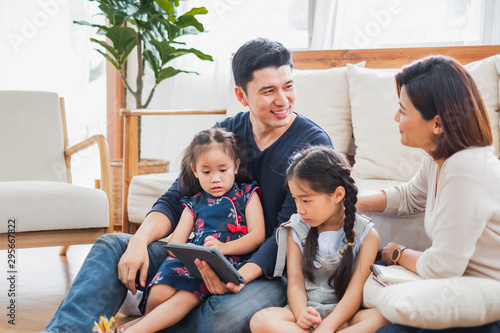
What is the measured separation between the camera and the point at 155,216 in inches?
64.8

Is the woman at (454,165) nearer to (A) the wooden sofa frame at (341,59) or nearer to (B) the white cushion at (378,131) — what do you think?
(B) the white cushion at (378,131)

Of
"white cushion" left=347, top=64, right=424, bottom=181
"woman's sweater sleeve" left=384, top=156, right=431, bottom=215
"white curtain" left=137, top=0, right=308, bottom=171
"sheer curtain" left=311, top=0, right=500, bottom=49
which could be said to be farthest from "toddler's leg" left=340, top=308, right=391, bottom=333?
"white curtain" left=137, top=0, right=308, bottom=171

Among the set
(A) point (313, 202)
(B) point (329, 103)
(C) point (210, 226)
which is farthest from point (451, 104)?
(B) point (329, 103)

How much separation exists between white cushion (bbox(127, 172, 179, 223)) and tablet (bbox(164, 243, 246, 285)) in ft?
3.39

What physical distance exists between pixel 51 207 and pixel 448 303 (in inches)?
60.7

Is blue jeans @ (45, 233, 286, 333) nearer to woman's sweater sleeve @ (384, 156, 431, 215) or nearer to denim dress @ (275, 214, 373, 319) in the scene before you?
denim dress @ (275, 214, 373, 319)

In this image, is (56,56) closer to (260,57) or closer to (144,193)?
(144,193)

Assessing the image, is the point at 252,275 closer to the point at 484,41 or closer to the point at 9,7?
the point at 484,41

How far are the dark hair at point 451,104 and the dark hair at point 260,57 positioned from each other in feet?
1.45

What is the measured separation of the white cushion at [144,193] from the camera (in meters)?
2.44

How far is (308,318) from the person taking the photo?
1303 millimetres

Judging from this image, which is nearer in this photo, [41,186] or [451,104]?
[451,104]

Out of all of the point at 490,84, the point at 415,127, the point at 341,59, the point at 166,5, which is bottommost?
the point at 415,127

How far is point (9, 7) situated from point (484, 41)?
3.09 m
